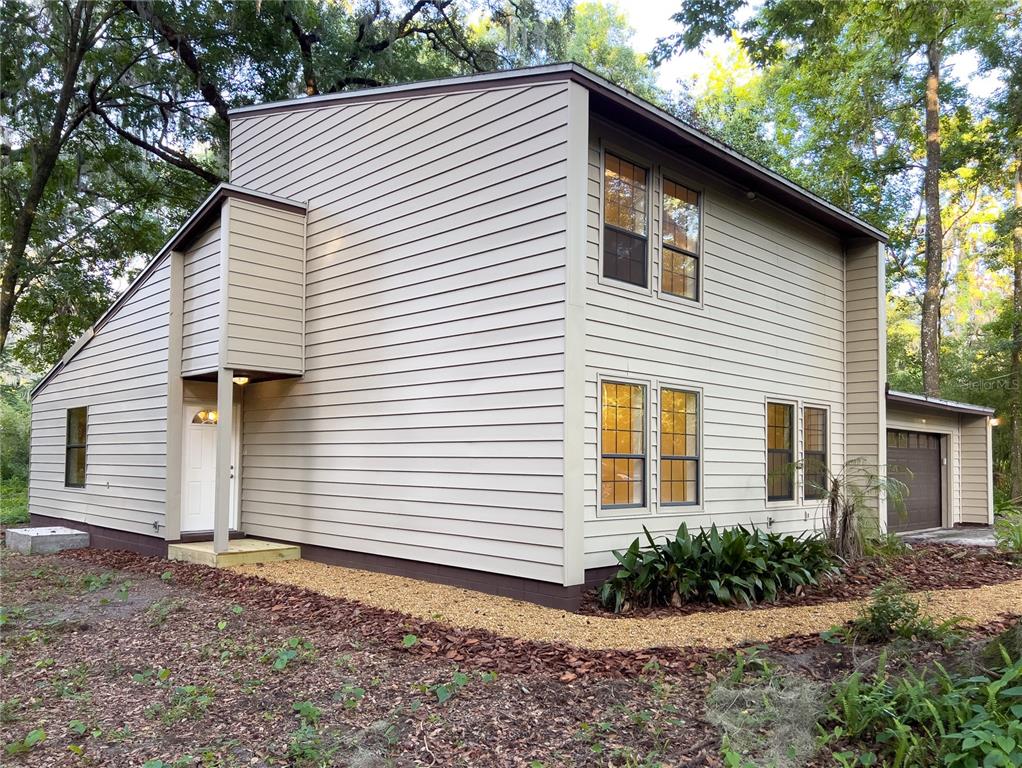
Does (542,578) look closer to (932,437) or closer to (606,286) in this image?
(606,286)

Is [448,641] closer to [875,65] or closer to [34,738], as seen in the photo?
[34,738]

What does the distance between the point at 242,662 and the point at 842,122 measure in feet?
71.2

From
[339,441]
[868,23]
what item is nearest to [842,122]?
[868,23]

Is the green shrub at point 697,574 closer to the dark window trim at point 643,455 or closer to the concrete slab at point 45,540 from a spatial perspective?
the dark window trim at point 643,455

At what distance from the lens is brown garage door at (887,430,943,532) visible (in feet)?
41.8

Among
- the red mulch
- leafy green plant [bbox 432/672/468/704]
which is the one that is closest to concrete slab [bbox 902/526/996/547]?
the red mulch

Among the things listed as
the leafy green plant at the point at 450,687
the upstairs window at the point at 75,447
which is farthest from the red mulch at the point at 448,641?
the upstairs window at the point at 75,447

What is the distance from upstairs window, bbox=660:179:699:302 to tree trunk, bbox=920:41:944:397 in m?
11.4

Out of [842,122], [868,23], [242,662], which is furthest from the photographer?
[842,122]

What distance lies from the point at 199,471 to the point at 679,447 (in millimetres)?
6528

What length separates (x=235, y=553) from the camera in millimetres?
8422

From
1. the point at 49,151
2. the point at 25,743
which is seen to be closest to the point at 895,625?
the point at 25,743

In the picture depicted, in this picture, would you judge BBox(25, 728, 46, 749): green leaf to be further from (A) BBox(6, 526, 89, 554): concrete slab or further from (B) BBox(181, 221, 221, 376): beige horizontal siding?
(A) BBox(6, 526, 89, 554): concrete slab

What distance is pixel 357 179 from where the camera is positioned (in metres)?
8.75
